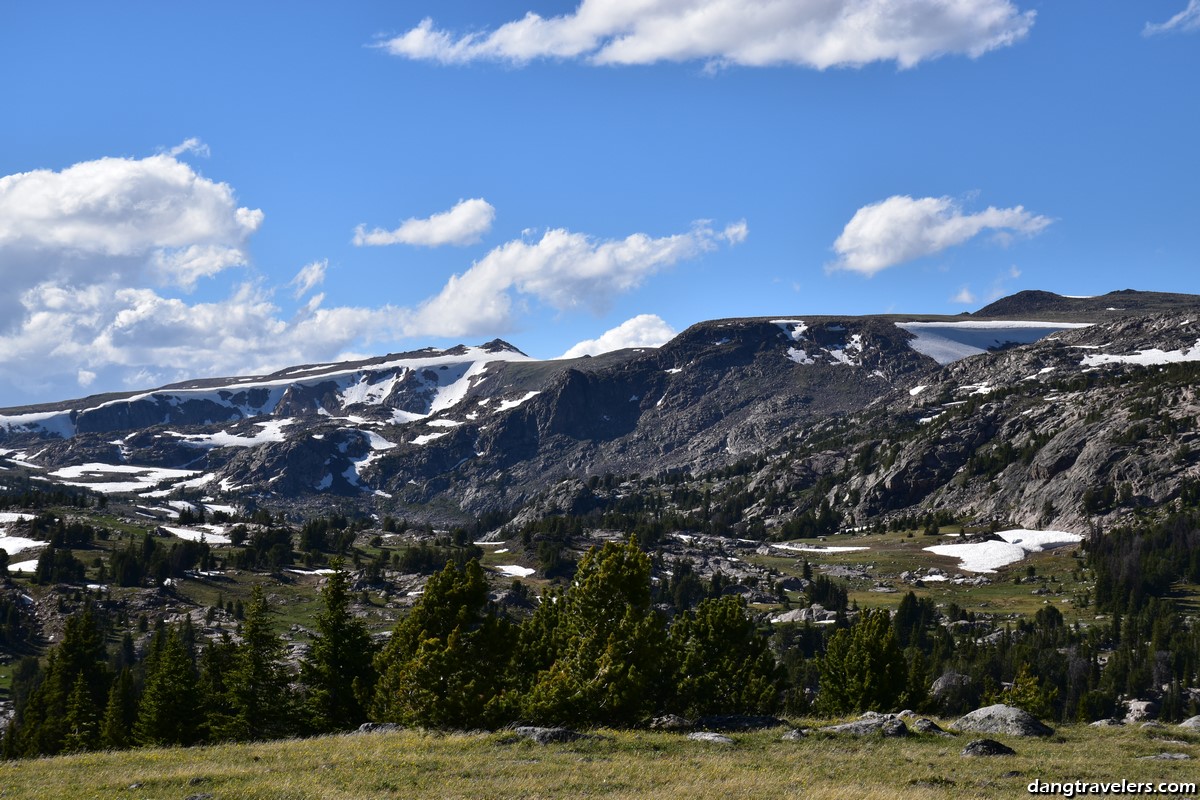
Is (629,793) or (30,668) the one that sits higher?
(629,793)

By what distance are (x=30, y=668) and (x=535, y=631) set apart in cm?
11772

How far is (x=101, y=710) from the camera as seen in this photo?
86062 mm

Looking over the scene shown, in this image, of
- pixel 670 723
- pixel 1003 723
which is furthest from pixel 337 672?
pixel 1003 723

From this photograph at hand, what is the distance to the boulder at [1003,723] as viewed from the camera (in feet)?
143

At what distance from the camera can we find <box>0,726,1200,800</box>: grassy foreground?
3031 cm

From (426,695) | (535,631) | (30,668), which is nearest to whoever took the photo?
(426,695)

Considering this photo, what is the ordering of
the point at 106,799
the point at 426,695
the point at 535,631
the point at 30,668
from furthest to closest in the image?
the point at 30,668
the point at 535,631
the point at 426,695
the point at 106,799

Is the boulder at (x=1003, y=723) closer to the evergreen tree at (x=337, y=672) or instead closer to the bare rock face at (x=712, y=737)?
the bare rock face at (x=712, y=737)

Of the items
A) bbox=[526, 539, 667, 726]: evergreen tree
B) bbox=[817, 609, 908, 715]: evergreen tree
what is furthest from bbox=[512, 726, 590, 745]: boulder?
bbox=[817, 609, 908, 715]: evergreen tree

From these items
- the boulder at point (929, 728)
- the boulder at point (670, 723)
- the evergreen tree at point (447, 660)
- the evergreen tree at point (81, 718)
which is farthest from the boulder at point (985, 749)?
the evergreen tree at point (81, 718)

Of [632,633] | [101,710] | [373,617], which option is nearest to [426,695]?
[632,633]

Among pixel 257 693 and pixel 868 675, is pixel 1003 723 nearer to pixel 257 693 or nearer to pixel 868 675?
pixel 868 675

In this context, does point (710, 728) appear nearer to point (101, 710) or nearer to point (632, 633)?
point (632, 633)

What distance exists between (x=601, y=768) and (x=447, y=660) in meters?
16.8
